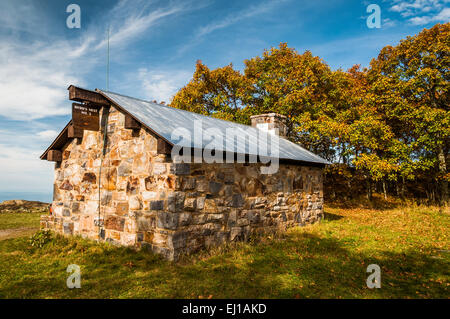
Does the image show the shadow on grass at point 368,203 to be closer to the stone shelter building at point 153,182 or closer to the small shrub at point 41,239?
the stone shelter building at point 153,182

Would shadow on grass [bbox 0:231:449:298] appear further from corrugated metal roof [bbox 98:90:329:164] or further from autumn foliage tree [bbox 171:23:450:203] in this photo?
autumn foliage tree [bbox 171:23:450:203]

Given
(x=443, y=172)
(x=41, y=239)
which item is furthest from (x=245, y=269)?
(x=443, y=172)

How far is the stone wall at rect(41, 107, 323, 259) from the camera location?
610 centimetres

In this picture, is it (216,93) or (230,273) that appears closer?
(230,273)

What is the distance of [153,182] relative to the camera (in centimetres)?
632

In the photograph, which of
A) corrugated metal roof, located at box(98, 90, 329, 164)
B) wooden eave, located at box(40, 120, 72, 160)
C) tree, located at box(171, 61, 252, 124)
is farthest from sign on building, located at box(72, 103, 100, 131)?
tree, located at box(171, 61, 252, 124)

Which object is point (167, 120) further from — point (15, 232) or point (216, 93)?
point (216, 93)

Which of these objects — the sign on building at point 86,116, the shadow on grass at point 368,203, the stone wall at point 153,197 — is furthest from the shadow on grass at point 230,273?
the shadow on grass at point 368,203

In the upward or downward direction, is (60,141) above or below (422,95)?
→ below

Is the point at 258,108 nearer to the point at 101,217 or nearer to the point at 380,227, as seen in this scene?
the point at 380,227

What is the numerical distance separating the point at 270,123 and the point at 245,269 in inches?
324
